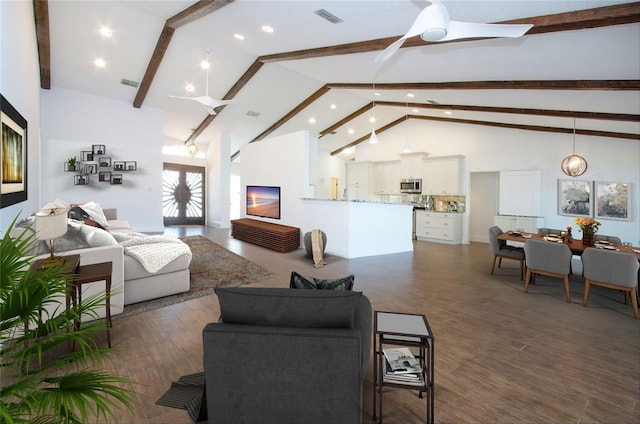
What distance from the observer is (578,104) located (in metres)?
5.18

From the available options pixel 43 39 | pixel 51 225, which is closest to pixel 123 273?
pixel 51 225

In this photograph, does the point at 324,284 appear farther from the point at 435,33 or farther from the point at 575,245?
the point at 575,245

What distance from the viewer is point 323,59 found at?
6.10 metres

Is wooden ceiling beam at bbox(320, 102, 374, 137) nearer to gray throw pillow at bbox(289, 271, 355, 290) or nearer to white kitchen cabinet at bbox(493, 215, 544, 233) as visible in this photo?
white kitchen cabinet at bbox(493, 215, 544, 233)

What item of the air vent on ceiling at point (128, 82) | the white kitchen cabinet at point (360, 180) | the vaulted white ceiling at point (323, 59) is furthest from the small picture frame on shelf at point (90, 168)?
the white kitchen cabinet at point (360, 180)

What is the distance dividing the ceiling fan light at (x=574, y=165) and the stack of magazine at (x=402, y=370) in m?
6.79

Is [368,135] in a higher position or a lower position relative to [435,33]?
higher

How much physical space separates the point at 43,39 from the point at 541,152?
34.1 ft

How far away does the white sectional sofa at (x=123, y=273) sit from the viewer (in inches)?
119

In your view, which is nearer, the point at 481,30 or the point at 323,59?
the point at 481,30

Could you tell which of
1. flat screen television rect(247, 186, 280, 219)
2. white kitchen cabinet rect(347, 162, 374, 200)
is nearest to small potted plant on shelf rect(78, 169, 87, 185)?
flat screen television rect(247, 186, 280, 219)

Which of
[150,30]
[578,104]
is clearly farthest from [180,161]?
[578,104]

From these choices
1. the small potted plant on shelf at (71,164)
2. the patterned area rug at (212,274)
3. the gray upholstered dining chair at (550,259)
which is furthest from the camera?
the small potted plant on shelf at (71,164)

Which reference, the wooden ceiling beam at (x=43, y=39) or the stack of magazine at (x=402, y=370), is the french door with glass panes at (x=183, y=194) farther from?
the stack of magazine at (x=402, y=370)
